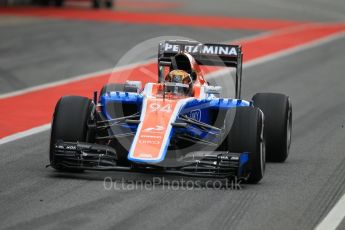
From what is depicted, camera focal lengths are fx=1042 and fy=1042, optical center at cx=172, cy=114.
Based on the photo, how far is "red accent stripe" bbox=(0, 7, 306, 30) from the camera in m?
37.8

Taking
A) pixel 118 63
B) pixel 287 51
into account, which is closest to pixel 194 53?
pixel 118 63

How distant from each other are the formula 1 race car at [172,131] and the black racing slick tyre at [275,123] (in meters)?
0.01

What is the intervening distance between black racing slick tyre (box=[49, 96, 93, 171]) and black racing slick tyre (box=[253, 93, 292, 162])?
2421 mm

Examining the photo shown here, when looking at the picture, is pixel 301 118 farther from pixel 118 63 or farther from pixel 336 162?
pixel 118 63

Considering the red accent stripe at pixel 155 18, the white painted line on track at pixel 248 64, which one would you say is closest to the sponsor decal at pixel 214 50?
the white painted line on track at pixel 248 64

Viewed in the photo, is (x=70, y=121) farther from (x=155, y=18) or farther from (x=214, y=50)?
(x=155, y=18)

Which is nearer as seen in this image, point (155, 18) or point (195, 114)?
point (195, 114)

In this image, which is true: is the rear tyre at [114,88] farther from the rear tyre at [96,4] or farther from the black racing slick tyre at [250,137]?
the rear tyre at [96,4]

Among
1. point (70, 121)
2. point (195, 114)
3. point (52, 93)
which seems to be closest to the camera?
point (70, 121)

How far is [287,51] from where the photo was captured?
3000 cm

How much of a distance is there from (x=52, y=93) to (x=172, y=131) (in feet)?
29.7

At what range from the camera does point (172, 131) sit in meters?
11.6

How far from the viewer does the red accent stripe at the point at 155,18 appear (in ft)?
124
